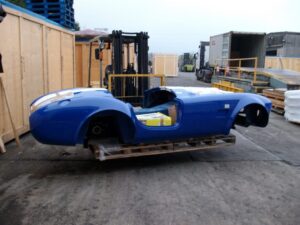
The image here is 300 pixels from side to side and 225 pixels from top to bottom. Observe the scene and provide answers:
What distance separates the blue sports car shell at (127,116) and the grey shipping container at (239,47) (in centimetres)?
1541

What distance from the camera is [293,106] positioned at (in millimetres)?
9328

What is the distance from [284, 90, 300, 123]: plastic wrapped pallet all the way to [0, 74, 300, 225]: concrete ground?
3052 mm

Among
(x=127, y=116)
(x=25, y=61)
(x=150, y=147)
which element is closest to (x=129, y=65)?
(x=25, y=61)

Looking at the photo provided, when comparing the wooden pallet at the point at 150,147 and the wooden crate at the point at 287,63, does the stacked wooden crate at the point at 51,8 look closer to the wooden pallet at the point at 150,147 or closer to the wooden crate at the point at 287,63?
the wooden pallet at the point at 150,147

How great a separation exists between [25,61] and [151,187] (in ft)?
13.8

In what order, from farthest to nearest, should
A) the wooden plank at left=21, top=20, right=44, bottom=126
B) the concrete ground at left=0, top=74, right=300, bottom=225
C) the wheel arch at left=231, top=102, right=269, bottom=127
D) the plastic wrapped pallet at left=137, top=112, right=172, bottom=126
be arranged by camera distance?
1. the wooden plank at left=21, top=20, right=44, bottom=126
2. the wheel arch at left=231, top=102, right=269, bottom=127
3. the plastic wrapped pallet at left=137, top=112, right=172, bottom=126
4. the concrete ground at left=0, top=74, right=300, bottom=225

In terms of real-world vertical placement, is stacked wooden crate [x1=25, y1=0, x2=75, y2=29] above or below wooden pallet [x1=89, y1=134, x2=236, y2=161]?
above

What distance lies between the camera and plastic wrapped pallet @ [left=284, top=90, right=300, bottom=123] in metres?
9.16

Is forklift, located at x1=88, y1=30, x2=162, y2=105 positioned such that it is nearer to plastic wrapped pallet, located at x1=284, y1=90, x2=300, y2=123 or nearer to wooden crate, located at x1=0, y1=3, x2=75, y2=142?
wooden crate, located at x1=0, y1=3, x2=75, y2=142

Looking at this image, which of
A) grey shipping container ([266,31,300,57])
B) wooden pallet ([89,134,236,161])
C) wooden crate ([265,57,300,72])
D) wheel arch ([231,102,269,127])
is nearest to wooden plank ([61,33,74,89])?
wooden pallet ([89,134,236,161])

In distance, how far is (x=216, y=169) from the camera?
5281 millimetres

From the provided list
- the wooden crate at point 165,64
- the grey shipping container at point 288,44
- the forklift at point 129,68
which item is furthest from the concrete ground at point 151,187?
the wooden crate at point 165,64

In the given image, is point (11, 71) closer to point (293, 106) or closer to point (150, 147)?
point (150, 147)

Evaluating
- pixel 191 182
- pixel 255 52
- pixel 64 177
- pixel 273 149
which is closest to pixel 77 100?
pixel 64 177
